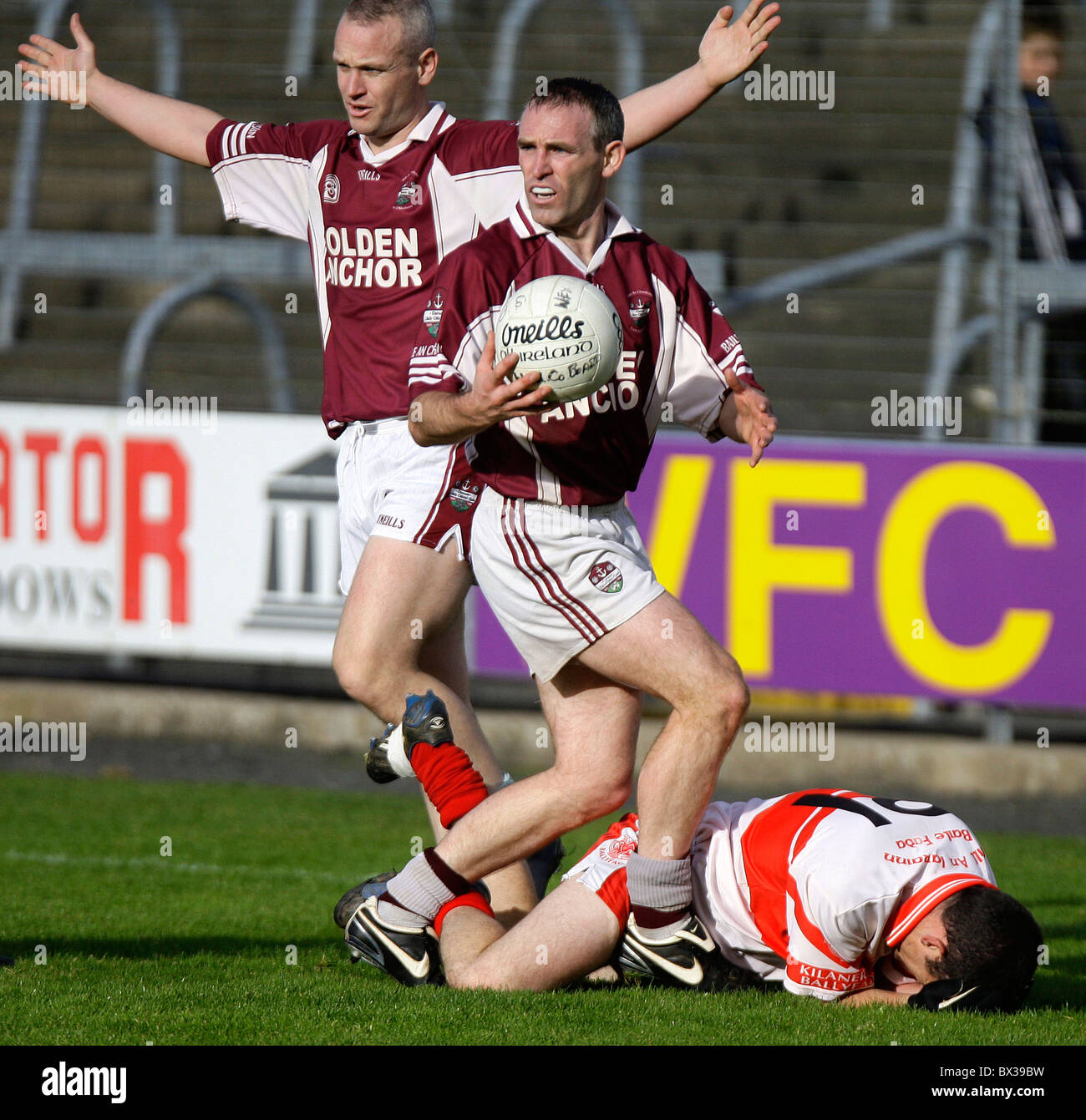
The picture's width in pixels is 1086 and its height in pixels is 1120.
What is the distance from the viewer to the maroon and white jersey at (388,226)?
5004 millimetres

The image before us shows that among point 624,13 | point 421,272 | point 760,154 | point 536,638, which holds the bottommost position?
point 536,638

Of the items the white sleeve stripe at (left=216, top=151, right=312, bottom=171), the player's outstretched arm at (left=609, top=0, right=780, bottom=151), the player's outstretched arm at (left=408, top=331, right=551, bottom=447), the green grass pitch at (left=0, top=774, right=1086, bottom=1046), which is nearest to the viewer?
the player's outstretched arm at (left=408, top=331, right=551, bottom=447)

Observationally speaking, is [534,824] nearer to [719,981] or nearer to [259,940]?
[719,981]

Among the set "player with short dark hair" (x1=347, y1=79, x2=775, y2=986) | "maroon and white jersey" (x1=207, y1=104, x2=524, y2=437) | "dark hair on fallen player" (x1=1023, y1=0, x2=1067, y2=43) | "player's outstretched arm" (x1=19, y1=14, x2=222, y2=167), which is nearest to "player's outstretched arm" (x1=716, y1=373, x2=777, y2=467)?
"player with short dark hair" (x1=347, y1=79, x2=775, y2=986)

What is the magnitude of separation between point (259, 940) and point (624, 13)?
7.84 meters

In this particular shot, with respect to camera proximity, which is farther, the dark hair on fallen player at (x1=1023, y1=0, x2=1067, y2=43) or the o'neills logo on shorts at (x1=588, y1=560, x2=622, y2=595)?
the dark hair on fallen player at (x1=1023, y1=0, x2=1067, y2=43)

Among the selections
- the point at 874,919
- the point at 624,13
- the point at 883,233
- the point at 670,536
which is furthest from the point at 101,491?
the point at 874,919

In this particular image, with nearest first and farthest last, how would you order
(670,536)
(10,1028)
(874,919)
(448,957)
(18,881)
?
(10,1028), (874,919), (448,957), (18,881), (670,536)

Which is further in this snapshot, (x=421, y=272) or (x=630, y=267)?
(x=421, y=272)

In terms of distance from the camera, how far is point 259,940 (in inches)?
212

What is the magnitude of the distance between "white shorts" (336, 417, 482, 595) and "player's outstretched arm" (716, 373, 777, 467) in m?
0.81

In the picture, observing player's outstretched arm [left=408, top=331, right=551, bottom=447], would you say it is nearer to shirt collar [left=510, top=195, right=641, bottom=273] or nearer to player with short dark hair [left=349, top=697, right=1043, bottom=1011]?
shirt collar [left=510, top=195, right=641, bottom=273]

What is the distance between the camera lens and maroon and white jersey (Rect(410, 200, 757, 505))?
4.27 m

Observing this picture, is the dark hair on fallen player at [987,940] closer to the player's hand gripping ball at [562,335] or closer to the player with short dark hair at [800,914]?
the player with short dark hair at [800,914]
